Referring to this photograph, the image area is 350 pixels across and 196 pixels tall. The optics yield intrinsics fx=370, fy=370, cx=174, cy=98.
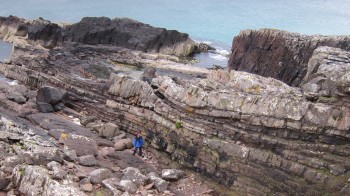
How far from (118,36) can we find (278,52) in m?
28.9

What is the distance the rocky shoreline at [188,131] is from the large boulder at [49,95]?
83mm

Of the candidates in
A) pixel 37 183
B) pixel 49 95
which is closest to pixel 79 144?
pixel 37 183

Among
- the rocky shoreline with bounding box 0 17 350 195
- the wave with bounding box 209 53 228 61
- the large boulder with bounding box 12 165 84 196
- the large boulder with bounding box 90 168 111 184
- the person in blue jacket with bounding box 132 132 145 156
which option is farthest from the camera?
the wave with bounding box 209 53 228 61

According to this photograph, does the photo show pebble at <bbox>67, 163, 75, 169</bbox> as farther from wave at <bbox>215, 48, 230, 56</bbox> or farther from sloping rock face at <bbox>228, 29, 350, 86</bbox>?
wave at <bbox>215, 48, 230, 56</bbox>

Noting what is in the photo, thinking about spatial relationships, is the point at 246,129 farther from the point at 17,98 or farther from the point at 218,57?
the point at 218,57

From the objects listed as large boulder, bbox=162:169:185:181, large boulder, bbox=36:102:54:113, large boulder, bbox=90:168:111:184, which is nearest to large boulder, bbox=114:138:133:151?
large boulder, bbox=162:169:185:181

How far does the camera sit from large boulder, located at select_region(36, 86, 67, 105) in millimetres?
28234

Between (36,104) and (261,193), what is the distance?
18.6 m

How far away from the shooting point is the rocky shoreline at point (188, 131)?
53.1ft

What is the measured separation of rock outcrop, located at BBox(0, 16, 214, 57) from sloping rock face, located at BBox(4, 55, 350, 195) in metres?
37.1

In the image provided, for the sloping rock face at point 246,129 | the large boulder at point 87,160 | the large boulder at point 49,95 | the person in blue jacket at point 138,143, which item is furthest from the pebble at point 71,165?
the large boulder at point 49,95

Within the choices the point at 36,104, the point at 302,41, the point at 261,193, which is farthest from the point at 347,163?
the point at 302,41

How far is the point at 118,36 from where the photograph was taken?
2512 inches

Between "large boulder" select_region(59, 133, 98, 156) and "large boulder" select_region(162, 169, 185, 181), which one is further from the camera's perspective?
"large boulder" select_region(59, 133, 98, 156)
